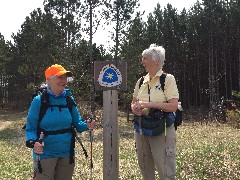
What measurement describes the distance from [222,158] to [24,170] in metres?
4.35

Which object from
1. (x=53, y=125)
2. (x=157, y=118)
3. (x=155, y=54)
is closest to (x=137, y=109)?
(x=157, y=118)

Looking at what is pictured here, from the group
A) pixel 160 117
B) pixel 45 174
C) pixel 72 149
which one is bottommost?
pixel 45 174

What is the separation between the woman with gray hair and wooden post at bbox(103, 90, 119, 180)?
549 mm

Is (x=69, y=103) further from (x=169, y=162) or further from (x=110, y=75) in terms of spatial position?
(x=169, y=162)

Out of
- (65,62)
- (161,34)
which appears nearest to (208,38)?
(161,34)

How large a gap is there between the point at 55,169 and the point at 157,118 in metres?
1.35

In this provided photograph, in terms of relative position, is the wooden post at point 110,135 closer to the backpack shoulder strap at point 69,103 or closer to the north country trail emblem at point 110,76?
the north country trail emblem at point 110,76

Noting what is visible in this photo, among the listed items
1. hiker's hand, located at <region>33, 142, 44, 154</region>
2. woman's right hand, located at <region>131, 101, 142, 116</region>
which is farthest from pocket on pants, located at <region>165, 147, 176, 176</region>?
hiker's hand, located at <region>33, 142, 44, 154</region>

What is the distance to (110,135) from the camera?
446 cm

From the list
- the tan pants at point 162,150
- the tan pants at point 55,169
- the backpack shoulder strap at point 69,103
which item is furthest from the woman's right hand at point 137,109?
the tan pants at point 55,169

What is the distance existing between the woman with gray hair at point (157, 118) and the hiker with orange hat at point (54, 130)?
32.1 inches

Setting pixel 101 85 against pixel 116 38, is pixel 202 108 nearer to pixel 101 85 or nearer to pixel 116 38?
pixel 116 38

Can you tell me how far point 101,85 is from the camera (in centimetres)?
442

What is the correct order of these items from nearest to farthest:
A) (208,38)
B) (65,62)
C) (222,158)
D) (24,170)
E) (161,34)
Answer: (222,158), (24,170), (65,62), (208,38), (161,34)
